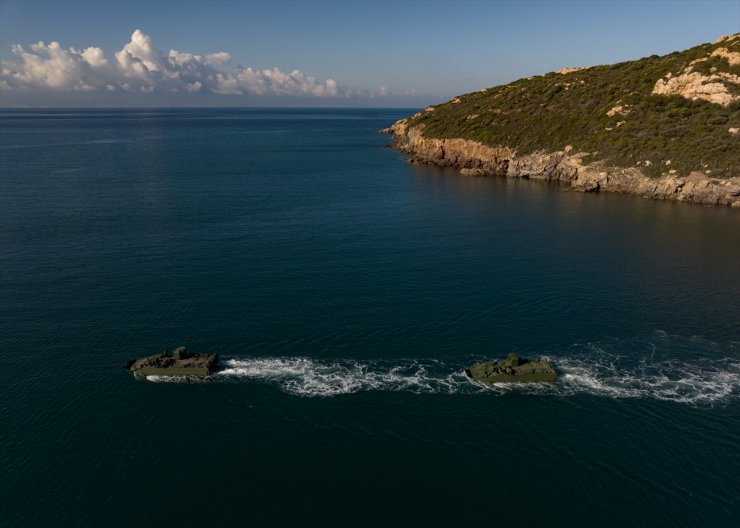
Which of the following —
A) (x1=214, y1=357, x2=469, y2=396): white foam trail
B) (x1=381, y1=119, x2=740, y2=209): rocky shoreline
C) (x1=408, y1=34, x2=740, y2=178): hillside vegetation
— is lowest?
(x1=214, y1=357, x2=469, y2=396): white foam trail

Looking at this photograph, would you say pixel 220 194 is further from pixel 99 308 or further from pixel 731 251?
pixel 731 251

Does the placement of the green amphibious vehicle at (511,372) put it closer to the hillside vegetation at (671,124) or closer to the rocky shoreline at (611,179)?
the rocky shoreline at (611,179)

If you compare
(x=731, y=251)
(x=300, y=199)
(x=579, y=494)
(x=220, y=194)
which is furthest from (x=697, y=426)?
→ (x=220, y=194)

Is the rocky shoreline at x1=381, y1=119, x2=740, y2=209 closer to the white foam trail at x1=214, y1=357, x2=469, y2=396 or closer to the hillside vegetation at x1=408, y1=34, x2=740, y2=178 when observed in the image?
the hillside vegetation at x1=408, y1=34, x2=740, y2=178

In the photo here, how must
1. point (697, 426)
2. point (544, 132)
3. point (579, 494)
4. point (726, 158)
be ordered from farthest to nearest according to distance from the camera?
point (544, 132)
point (726, 158)
point (697, 426)
point (579, 494)

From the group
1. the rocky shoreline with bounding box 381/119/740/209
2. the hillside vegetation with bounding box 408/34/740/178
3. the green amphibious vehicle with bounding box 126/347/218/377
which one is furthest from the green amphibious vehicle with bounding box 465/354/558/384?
the hillside vegetation with bounding box 408/34/740/178

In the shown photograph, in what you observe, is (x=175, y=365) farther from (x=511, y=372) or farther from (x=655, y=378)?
(x=655, y=378)

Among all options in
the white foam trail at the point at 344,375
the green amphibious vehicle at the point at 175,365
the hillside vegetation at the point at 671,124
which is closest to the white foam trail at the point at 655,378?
the white foam trail at the point at 344,375
